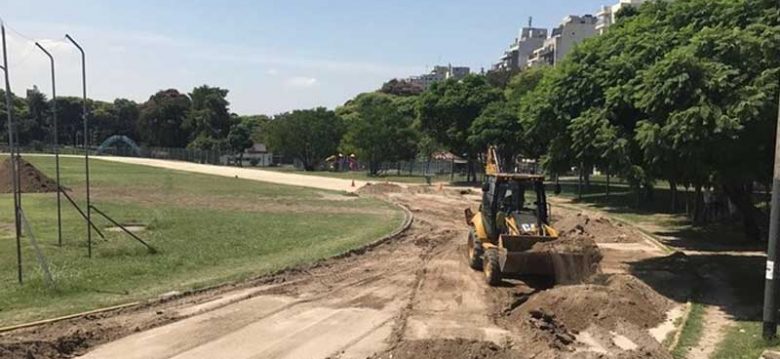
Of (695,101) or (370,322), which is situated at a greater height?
(695,101)

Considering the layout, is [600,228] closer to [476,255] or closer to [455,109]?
[476,255]

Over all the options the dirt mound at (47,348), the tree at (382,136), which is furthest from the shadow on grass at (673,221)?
the tree at (382,136)

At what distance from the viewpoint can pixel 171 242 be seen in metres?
22.8

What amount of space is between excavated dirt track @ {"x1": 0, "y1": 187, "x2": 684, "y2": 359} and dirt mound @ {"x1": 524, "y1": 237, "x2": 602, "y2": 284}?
45 centimetres

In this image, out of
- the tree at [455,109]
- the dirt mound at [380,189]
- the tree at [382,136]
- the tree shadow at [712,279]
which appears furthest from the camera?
Result: the tree at [382,136]

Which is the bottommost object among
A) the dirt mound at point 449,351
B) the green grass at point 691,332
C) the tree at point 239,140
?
the green grass at point 691,332

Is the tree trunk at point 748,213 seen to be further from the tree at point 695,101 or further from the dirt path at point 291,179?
the dirt path at point 291,179

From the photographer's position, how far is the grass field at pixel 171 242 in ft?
49.7

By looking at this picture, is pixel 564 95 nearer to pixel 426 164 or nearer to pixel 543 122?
pixel 543 122

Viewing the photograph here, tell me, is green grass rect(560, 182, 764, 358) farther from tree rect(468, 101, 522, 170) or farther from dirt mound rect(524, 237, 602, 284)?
tree rect(468, 101, 522, 170)

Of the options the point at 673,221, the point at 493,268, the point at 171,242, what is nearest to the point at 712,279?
the point at 493,268

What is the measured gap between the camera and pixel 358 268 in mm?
19484

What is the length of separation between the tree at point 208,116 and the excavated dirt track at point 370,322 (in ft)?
388

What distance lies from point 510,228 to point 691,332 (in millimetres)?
5275
